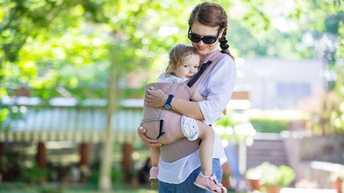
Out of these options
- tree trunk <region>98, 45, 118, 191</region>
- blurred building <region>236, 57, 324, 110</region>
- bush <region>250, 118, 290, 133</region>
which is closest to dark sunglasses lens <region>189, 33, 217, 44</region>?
tree trunk <region>98, 45, 118, 191</region>

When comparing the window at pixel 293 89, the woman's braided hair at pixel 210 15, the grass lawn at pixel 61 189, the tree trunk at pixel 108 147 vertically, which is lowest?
the grass lawn at pixel 61 189

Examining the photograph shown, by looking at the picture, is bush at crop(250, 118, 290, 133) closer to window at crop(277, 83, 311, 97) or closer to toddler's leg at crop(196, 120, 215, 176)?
window at crop(277, 83, 311, 97)

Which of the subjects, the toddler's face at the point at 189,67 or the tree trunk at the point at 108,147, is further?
the tree trunk at the point at 108,147

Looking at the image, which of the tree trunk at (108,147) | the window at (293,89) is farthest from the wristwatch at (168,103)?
the window at (293,89)

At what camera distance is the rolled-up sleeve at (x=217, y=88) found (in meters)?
3.60

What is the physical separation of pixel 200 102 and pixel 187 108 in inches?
2.5

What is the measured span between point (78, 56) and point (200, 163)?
14.4m

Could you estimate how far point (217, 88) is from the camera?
11.9 feet

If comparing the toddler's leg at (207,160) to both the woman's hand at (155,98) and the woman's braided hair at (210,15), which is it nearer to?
the woman's hand at (155,98)

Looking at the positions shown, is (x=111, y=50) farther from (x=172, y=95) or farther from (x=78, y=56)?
(x=172, y=95)

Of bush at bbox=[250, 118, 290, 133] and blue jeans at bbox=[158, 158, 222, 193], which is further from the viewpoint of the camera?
bush at bbox=[250, 118, 290, 133]

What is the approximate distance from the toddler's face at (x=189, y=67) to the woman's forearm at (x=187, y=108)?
17 cm

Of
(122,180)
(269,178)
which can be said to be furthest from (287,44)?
(269,178)

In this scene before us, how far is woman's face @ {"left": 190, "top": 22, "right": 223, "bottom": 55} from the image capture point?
368cm
